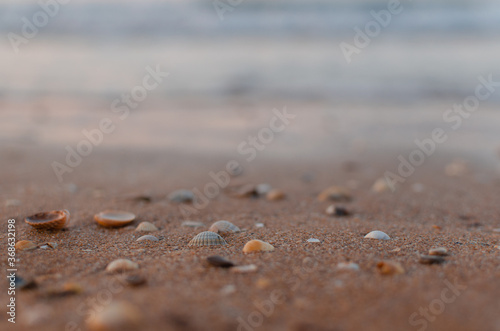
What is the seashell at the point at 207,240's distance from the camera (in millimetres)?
2076

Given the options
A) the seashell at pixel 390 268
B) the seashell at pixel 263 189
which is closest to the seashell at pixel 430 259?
the seashell at pixel 390 268

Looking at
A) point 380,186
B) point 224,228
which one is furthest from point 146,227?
point 380,186

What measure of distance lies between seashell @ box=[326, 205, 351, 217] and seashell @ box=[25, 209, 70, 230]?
1.49m

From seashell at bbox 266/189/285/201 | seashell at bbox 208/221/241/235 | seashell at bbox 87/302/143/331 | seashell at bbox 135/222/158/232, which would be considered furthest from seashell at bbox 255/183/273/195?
seashell at bbox 87/302/143/331

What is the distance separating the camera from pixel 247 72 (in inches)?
360

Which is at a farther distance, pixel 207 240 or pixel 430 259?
pixel 207 240

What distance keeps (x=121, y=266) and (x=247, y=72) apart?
771cm

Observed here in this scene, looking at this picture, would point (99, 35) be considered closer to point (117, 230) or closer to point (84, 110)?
point (84, 110)

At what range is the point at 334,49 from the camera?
1121cm

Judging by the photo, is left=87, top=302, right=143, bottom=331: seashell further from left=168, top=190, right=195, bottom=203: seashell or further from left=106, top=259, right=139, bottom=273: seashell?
left=168, top=190, right=195, bottom=203: seashell

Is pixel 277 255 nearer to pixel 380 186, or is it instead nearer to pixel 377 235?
pixel 377 235

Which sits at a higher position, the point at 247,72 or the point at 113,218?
the point at 247,72

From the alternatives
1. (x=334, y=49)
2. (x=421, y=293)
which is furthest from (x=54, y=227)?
(x=334, y=49)

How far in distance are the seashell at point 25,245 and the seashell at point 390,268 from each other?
1.49 m
